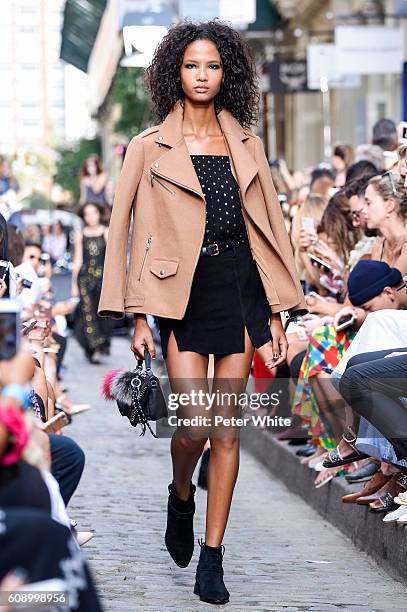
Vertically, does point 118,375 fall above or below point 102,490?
above

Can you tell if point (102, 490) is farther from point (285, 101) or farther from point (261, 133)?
point (285, 101)

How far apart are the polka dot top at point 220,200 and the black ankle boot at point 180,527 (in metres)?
1.03

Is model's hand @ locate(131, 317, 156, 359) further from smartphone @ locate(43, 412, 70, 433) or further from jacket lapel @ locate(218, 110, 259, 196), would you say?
jacket lapel @ locate(218, 110, 259, 196)

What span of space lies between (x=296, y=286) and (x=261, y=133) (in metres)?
23.5

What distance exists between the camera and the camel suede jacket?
613 cm

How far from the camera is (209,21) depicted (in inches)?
Result: 259

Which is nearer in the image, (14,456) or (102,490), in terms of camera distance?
(14,456)

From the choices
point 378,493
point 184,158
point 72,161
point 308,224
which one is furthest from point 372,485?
point 72,161

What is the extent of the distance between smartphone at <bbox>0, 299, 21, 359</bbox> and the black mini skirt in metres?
2.20

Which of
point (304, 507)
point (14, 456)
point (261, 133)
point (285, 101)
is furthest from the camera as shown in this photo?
point (285, 101)

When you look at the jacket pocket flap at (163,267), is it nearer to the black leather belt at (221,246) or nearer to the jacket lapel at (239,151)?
the black leather belt at (221,246)

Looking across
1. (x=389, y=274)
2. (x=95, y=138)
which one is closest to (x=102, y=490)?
(x=389, y=274)

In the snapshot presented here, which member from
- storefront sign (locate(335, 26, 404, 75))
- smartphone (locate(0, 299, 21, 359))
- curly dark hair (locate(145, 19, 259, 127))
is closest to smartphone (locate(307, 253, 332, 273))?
curly dark hair (locate(145, 19, 259, 127))

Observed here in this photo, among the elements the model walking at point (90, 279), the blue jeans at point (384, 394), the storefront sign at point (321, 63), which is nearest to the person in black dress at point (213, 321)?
the blue jeans at point (384, 394)
